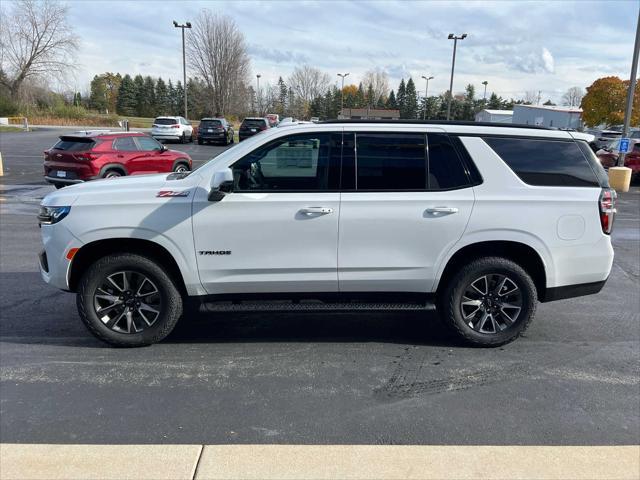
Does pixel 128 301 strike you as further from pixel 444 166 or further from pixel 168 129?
pixel 168 129

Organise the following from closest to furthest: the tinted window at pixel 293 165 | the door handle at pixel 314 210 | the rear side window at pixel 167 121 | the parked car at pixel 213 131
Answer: the door handle at pixel 314 210, the tinted window at pixel 293 165, the parked car at pixel 213 131, the rear side window at pixel 167 121

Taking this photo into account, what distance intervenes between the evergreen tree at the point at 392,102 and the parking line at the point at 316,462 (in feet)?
202

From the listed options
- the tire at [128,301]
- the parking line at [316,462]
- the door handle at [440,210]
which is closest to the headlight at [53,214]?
the tire at [128,301]

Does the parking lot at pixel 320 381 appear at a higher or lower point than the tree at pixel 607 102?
lower

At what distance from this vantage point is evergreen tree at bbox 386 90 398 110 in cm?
6334

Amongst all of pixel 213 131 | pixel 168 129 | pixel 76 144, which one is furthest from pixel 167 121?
pixel 76 144

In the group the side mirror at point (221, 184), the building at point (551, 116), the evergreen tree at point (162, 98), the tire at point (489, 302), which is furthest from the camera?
the evergreen tree at point (162, 98)

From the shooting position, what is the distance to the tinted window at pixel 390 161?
427 cm

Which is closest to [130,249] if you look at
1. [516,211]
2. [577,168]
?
[516,211]

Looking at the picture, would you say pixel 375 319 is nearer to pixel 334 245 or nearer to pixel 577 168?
pixel 334 245

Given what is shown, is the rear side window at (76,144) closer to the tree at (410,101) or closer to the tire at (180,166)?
the tire at (180,166)

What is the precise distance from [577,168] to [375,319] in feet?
7.62

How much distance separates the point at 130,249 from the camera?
429 centimetres

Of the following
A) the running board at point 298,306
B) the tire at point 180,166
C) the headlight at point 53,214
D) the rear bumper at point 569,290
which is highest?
the headlight at point 53,214
